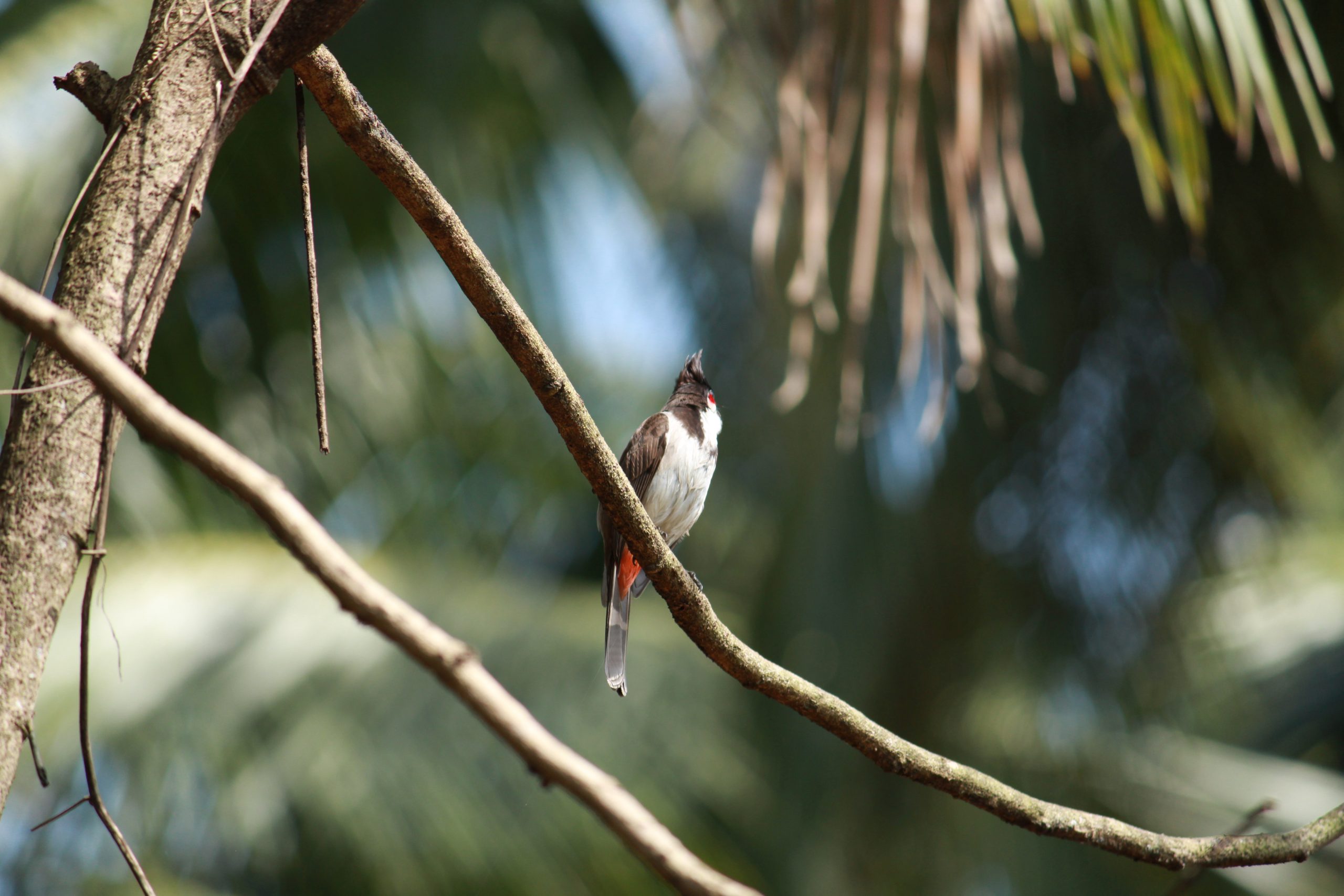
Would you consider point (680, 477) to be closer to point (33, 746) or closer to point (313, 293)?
point (313, 293)

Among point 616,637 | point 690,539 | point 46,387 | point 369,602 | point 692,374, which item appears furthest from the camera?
point 690,539

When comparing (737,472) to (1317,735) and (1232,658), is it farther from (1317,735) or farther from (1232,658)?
(1317,735)

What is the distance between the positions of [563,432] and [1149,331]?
8985 millimetres

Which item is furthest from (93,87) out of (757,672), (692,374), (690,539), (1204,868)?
(690,539)

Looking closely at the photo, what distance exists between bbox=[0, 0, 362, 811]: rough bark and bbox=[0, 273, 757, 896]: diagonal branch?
0.32 m

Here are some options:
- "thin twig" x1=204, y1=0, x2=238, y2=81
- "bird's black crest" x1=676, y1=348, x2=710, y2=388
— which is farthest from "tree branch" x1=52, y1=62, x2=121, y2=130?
"bird's black crest" x1=676, y1=348, x2=710, y2=388

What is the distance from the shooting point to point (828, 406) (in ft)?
28.5

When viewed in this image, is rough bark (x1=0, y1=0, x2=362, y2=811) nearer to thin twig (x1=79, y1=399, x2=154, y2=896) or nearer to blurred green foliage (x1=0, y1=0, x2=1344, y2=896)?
thin twig (x1=79, y1=399, x2=154, y2=896)

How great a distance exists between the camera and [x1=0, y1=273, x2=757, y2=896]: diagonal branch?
75 centimetres

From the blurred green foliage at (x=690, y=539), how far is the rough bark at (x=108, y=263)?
258cm

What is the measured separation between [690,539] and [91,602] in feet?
34.0

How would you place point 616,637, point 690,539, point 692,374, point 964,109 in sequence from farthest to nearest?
point 690,539, point 692,374, point 616,637, point 964,109

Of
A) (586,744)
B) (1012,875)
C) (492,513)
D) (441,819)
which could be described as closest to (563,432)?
(441,819)

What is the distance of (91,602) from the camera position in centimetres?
124
